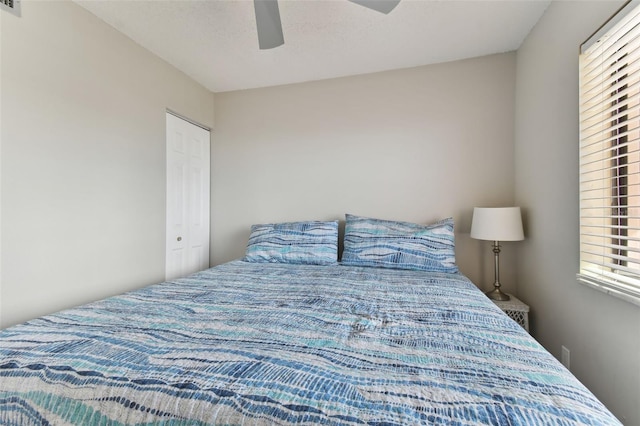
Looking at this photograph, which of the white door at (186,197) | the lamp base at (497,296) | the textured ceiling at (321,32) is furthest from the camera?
the white door at (186,197)

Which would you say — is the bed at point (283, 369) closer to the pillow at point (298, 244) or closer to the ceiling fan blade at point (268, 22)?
the pillow at point (298, 244)

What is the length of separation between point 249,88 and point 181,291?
7.44 feet

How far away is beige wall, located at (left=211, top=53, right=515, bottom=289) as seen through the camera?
2318 millimetres

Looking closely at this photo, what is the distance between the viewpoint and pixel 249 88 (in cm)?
291

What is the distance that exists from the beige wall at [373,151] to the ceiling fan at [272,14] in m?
1.11

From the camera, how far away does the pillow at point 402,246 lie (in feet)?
6.71

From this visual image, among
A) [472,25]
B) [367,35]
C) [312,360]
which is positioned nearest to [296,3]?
[367,35]

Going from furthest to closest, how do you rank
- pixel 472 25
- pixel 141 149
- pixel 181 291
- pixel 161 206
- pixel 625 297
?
pixel 161 206
pixel 141 149
pixel 472 25
pixel 181 291
pixel 625 297

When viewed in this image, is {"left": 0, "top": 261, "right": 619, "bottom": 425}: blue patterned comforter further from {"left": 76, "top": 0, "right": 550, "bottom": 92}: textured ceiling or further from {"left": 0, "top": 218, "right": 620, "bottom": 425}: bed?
{"left": 76, "top": 0, "right": 550, "bottom": 92}: textured ceiling

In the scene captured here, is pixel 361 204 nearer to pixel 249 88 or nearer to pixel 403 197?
pixel 403 197

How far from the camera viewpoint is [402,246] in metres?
2.11

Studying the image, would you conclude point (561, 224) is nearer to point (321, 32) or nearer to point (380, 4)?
point (380, 4)

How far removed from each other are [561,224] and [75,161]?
2.95 metres

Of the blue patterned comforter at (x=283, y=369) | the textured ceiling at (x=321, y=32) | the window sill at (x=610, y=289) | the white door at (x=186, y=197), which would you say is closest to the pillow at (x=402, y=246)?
the window sill at (x=610, y=289)
